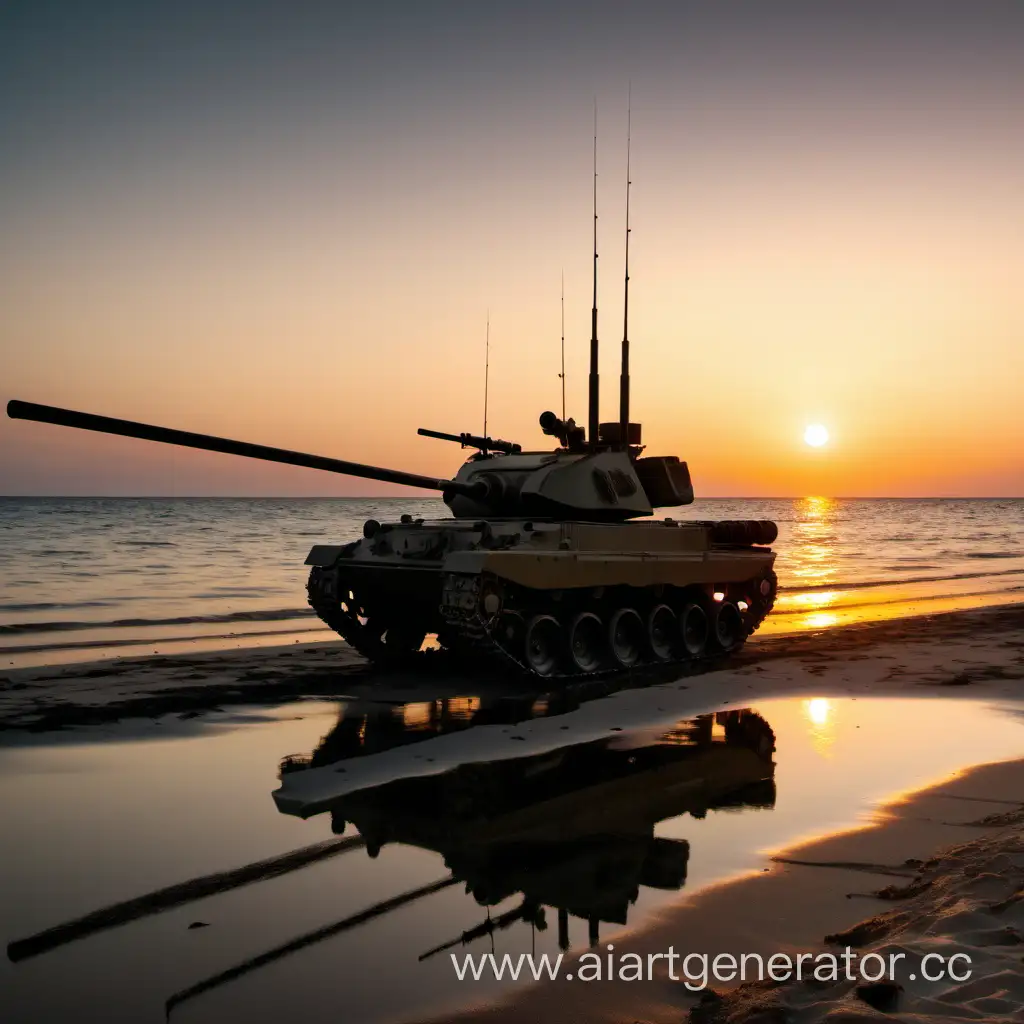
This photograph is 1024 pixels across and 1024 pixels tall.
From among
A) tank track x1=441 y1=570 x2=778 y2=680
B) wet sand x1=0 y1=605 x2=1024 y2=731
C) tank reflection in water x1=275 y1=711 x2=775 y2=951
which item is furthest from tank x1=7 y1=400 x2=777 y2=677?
tank reflection in water x1=275 y1=711 x2=775 y2=951

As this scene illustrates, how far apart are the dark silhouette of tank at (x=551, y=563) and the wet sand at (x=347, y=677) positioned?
68 cm

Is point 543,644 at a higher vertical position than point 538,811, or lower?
higher

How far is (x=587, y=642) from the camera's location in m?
15.9

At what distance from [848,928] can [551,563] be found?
920 centimetres

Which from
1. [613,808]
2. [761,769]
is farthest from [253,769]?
[761,769]

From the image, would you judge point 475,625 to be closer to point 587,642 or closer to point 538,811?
point 587,642

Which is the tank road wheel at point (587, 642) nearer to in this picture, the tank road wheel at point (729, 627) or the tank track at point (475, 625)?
the tank track at point (475, 625)

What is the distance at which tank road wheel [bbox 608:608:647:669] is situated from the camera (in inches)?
628

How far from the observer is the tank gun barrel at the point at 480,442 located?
17.6 m

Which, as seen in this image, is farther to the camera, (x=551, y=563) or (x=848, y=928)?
(x=551, y=563)

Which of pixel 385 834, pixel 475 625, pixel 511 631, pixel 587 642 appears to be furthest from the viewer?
pixel 587 642

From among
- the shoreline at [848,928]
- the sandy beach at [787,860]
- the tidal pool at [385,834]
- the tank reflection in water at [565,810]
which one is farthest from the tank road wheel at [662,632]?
the shoreline at [848,928]

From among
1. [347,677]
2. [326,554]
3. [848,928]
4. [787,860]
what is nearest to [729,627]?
[347,677]

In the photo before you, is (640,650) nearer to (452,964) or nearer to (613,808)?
(613,808)
